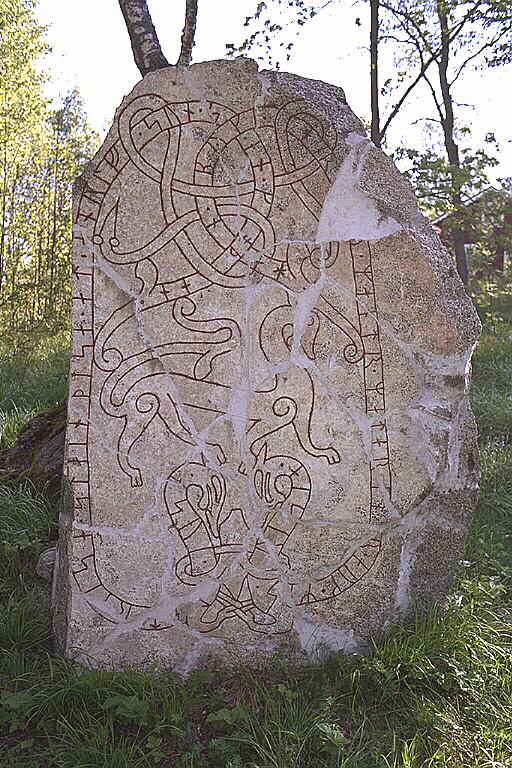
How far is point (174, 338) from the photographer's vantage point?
2.86 metres

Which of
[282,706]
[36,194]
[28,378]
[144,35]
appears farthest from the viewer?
[36,194]

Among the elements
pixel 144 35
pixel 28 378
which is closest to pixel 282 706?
pixel 144 35

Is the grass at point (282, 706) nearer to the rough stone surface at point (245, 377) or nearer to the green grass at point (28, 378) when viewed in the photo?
the rough stone surface at point (245, 377)

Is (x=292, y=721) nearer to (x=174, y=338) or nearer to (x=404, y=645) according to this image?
(x=404, y=645)

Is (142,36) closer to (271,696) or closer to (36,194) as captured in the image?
(271,696)

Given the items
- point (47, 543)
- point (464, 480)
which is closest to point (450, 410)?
point (464, 480)

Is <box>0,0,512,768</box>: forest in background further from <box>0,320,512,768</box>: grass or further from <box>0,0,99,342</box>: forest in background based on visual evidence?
<box>0,0,99,342</box>: forest in background

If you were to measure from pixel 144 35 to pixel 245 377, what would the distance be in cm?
258

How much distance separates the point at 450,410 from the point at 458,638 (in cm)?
85

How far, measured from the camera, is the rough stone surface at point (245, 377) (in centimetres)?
284

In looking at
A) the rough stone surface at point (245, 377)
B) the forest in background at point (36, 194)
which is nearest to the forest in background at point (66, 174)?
the forest in background at point (36, 194)

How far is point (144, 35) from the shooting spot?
4.54 meters

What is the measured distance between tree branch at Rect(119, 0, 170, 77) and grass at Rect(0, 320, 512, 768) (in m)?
2.91

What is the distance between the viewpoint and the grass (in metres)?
2.57
